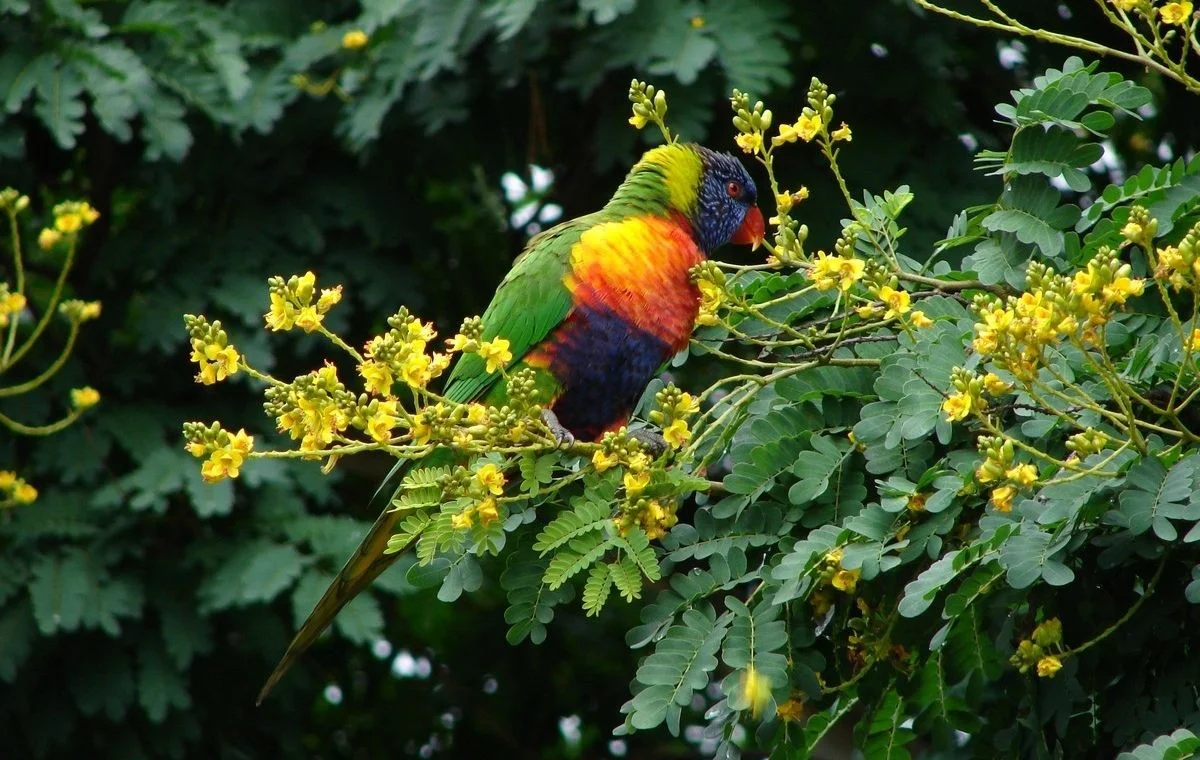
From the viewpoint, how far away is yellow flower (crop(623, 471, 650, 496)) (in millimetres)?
1557

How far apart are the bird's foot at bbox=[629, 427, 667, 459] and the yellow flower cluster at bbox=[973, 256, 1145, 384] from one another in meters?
0.63

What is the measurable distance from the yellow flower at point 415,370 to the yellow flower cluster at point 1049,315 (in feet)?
1.87

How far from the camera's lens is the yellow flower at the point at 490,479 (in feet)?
4.96

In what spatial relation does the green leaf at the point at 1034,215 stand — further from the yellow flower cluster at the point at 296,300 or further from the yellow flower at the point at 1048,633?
the yellow flower cluster at the point at 296,300

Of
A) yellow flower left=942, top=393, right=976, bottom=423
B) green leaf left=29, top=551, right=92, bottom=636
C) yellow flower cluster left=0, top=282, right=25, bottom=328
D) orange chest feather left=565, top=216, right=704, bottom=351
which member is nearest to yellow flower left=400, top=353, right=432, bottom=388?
yellow flower left=942, top=393, right=976, bottom=423

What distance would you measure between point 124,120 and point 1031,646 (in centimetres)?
244

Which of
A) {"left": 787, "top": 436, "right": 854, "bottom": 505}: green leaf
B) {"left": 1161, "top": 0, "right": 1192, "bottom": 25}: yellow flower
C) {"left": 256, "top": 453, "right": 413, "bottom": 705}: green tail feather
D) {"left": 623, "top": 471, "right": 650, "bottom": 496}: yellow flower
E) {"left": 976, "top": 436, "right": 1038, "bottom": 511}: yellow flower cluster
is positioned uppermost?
{"left": 1161, "top": 0, "right": 1192, "bottom": 25}: yellow flower

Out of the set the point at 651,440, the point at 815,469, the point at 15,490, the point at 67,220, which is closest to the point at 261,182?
the point at 67,220

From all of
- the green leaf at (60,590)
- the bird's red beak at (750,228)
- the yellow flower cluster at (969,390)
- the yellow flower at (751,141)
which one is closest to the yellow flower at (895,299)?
the yellow flower cluster at (969,390)

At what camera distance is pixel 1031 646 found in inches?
59.6

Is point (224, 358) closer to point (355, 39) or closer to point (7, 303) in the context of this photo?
point (7, 303)

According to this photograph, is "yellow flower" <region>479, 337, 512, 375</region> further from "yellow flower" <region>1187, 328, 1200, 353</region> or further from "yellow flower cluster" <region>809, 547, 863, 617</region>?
"yellow flower" <region>1187, 328, 1200, 353</region>

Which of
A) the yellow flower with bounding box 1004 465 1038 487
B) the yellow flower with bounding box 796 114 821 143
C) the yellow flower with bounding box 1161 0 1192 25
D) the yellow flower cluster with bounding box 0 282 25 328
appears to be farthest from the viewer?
the yellow flower cluster with bounding box 0 282 25 328

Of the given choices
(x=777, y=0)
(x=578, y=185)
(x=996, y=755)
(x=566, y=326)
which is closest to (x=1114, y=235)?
(x=996, y=755)
